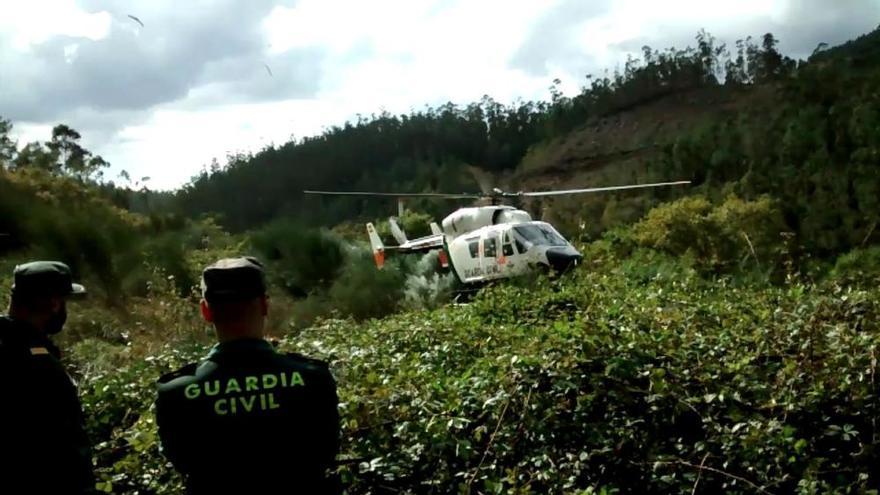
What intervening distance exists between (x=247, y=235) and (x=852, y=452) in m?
25.9

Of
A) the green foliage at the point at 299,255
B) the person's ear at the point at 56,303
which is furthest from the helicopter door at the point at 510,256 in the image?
the person's ear at the point at 56,303

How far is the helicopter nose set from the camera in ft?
52.7

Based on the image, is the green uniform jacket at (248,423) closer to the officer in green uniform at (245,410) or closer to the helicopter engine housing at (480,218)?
the officer in green uniform at (245,410)

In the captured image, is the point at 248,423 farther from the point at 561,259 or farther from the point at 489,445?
the point at 561,259

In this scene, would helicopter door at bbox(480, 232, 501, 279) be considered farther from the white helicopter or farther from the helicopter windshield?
the helicopter windshield

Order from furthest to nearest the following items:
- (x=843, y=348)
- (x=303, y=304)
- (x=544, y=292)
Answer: (x=303, y=304) → (x=544, y=292) → (x=843, y=348)

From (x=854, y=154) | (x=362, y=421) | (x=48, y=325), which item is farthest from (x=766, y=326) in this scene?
(x=854, y=154)

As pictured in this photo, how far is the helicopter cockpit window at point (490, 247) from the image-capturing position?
16859mm

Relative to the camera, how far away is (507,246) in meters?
16.6

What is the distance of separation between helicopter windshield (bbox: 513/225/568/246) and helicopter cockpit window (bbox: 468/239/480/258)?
1.04m

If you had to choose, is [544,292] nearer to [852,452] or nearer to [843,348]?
[843,348]

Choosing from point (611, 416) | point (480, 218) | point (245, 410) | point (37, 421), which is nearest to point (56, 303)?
point (37, 421)

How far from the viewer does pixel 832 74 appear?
34.2m

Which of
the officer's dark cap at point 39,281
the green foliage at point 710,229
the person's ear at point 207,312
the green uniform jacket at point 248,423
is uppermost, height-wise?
the officer's dark cap at point 39,281
